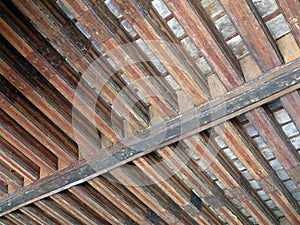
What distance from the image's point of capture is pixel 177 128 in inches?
113

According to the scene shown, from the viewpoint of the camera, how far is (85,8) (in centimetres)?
237

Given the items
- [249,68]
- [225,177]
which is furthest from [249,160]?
[249,68]

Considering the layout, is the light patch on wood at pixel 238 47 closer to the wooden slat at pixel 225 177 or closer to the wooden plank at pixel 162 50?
the wooden plank at pixel 162 50

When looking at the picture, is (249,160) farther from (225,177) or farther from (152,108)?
(152,108)

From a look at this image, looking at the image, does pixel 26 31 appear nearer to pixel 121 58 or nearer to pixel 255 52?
pixel 121 58

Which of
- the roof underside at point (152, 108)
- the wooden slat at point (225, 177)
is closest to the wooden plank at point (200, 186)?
the roof underside at point (152, 108)

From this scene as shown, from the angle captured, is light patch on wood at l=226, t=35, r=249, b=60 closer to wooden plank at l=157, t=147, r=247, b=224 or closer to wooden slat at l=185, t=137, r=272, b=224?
wooden slat at l=185, t=137, r=272, b=224

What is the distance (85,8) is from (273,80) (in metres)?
1.30

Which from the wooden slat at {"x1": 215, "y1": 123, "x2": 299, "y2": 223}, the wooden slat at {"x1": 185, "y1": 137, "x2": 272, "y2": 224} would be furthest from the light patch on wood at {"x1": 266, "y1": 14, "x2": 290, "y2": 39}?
the wooden slat at {"x1": 185, "y1": 137, "x2": 272, "y2": 224}

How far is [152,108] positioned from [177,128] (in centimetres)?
29

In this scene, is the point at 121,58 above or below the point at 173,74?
above

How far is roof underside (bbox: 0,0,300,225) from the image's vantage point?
95.7 inches

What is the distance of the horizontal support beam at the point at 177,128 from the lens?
8.09ft

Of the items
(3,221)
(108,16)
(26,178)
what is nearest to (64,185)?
(26,178)
